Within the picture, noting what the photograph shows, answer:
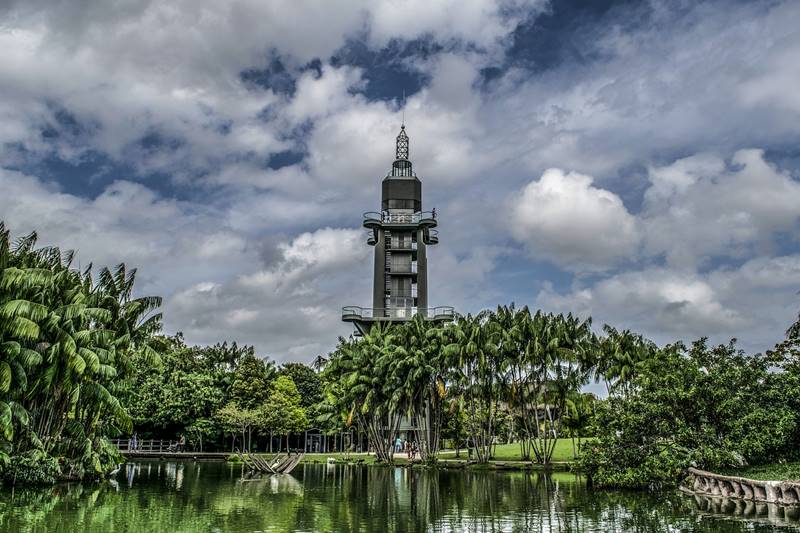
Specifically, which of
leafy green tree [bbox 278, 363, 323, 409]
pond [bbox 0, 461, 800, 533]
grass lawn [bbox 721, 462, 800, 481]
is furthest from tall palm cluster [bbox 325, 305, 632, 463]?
grass lawn [bbox 721, 462, 800, 481]

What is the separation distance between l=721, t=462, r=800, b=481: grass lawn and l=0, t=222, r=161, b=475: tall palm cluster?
27.8m

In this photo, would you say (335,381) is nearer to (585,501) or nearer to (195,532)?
(585,501)

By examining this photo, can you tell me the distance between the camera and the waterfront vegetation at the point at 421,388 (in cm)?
2830

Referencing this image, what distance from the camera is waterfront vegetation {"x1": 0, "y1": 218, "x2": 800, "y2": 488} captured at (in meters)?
28.3

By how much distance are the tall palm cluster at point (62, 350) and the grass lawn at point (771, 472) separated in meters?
27.8

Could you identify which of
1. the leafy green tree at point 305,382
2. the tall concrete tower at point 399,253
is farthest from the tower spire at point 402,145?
the leafy green tree at point 305,382

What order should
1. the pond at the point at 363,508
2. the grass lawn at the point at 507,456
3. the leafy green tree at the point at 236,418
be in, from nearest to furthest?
the pond at the point at 363,508, the grass lawn at the point at 507,456, the leafy green tree at the point at 236,418

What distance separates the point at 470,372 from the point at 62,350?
2897 centimetres

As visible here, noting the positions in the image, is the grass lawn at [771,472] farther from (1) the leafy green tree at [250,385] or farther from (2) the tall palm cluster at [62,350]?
(1) the leafy green tree at [250,385]

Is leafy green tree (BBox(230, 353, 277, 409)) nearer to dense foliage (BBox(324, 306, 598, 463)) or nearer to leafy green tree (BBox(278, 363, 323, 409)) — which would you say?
leafy green tree (BBox(278, 363, 323, 409))

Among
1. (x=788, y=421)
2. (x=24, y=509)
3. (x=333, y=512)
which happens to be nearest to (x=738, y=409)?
(x=788, y=421)

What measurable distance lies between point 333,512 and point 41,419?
1643 cm

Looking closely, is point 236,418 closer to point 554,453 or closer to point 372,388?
point 372,388

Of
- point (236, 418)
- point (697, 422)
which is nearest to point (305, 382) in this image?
point (236, 418)
